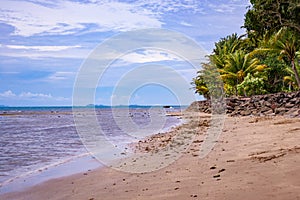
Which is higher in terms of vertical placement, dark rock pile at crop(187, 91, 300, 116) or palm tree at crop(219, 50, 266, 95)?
palm tree at crop(219, 50, 266, 95)

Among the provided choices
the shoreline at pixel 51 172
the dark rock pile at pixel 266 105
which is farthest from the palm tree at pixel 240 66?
the shoreline at pixel 51 172

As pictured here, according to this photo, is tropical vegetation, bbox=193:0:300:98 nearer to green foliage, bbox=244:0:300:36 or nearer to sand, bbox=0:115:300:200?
green foliage, bbox=244:0:300:36

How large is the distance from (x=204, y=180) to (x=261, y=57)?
36.5 meters

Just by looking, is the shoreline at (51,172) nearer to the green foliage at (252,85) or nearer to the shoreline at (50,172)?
the shoreline at (50,172)

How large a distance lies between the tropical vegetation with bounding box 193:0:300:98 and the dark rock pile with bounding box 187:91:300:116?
1677mm

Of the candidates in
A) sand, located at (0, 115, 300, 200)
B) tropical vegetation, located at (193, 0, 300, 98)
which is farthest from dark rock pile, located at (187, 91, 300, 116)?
sand, located at (0, 115, 300, 200)

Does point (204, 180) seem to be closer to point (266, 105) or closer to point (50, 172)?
point (50, 172)

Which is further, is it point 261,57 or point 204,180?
point 261,57

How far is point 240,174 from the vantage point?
21.0 feet

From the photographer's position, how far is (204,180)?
643 centimetres

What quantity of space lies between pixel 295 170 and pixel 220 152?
3.87 meters

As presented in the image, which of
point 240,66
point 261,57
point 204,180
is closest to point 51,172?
point 204,180

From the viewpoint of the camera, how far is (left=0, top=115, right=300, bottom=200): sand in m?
5.39

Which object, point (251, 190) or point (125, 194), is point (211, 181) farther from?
point (125, 194)
